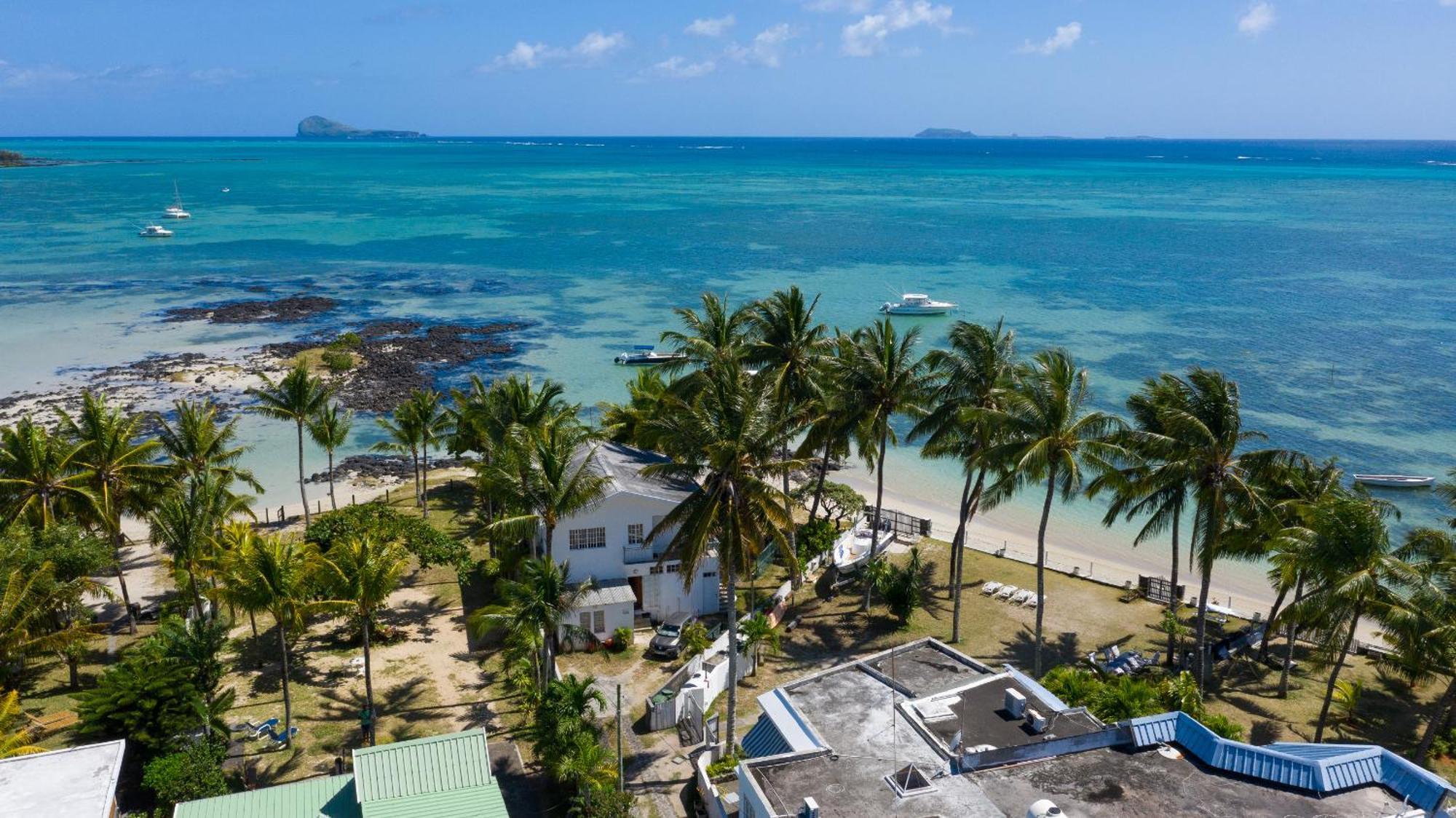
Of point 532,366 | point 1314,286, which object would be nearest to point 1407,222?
point 1314,286

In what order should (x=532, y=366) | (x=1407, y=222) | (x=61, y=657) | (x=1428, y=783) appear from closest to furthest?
(x=1428, y=783) < (x=61, y=657) < (x=532, y=366) < (x=1407, y=222)

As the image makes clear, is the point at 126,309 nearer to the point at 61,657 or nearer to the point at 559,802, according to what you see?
the point at 61,657

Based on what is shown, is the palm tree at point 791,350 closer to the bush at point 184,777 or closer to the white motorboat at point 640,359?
the bush at point 184,777

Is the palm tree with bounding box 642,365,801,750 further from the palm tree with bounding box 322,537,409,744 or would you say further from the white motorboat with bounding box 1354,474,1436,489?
the white motorboat with bounding box 1354,474,1436,489

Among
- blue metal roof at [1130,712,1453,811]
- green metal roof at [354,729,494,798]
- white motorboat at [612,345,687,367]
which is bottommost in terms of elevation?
white motorboat at [612,345,687,367]

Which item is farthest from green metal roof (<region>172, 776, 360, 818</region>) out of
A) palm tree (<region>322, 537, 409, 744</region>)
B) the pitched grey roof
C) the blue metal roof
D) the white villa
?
the blue metal roof

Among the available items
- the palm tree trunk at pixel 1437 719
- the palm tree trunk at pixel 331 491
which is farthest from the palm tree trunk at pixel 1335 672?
the palm tree trunk at pixel 331 491
